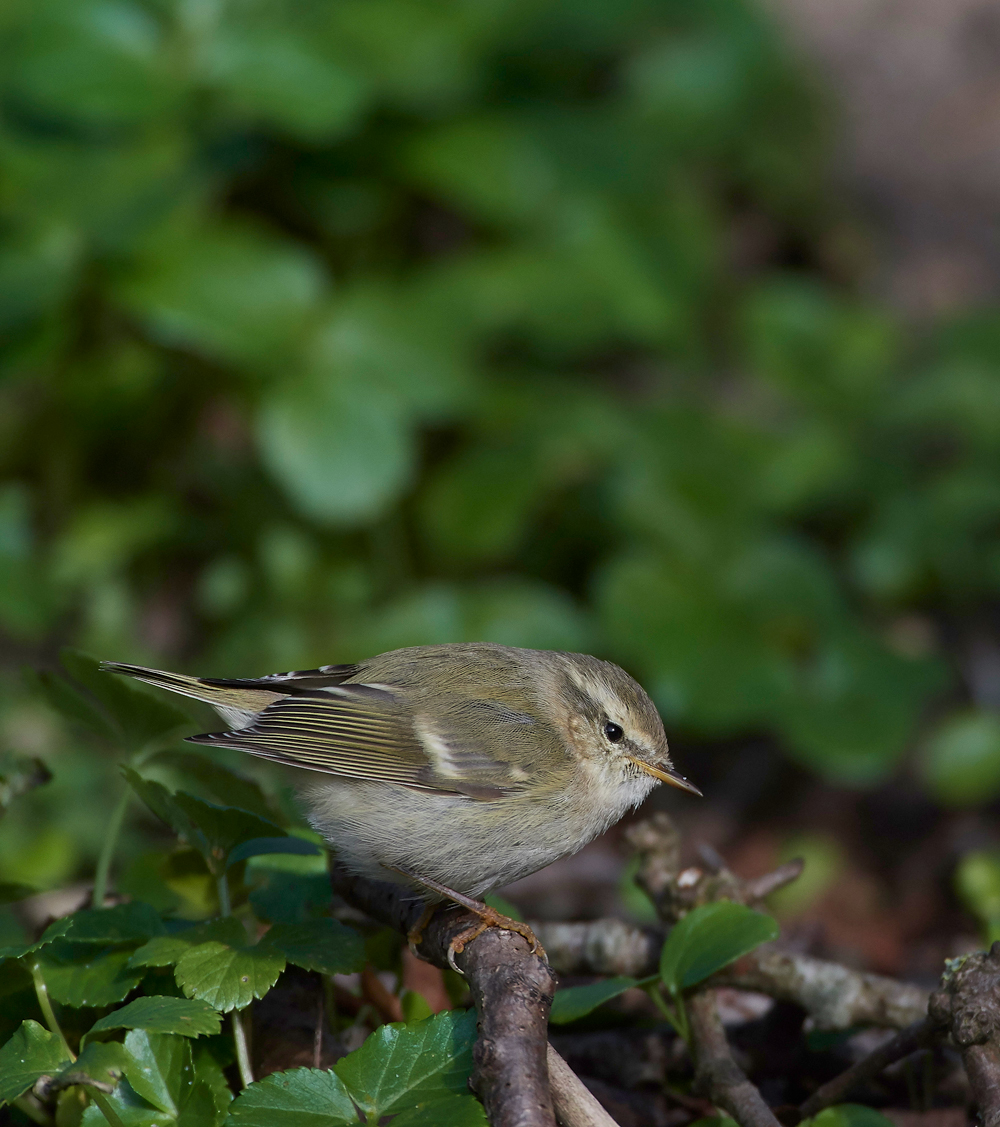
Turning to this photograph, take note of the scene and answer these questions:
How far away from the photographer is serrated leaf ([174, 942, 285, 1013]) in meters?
1.58

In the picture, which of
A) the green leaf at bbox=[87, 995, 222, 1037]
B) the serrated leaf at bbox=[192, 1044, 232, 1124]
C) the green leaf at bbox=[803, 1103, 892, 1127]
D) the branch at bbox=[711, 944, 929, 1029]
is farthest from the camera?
the branch at bbox=[711, 944, 929, 1029]

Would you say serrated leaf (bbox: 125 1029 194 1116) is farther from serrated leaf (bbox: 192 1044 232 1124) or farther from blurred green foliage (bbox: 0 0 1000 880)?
blurred green foliage (bbox: 0 0 1000 880)

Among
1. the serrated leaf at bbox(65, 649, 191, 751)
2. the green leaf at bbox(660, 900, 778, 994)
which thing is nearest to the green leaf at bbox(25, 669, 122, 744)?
the serrated leaf at bbox(65, 649, 191, 751)

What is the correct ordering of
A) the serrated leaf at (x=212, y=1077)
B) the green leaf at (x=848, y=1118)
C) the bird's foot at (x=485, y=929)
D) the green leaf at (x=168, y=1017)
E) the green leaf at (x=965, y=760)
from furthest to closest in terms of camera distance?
the green leaf at (x=965, y=760) → the bird's foot at (x=485, y=929) → the green leaf at (x=848, y=1118) → the serrated leaf at (x=212, y=1077) → the green leaf at (x=168, y=1017)

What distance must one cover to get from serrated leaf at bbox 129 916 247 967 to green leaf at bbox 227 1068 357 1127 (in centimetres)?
22

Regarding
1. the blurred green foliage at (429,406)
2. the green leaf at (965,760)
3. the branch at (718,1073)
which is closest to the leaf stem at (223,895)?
the branch at (718,1073)

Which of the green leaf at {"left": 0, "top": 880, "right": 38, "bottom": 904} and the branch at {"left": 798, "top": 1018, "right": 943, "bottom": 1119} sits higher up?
the green leaf at {"left": 0, "top": 880, "right": 38, "bottom": 904}

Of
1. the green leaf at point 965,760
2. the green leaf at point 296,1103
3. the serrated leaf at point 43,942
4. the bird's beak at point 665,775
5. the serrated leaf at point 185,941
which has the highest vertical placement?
the serrated leaf at point 43,942

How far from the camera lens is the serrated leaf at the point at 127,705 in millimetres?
1832

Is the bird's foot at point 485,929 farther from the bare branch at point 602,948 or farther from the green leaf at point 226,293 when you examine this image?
the green leaf at point 226,293

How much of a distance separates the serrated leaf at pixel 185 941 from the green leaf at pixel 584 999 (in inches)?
18.2

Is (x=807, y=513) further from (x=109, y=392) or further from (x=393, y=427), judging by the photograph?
(x=109, y=392)

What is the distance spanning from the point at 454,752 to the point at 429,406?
264cm

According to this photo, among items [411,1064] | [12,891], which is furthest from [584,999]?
[12,891]
